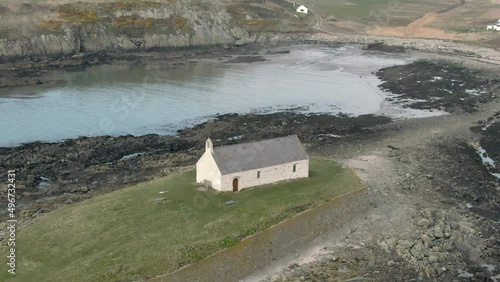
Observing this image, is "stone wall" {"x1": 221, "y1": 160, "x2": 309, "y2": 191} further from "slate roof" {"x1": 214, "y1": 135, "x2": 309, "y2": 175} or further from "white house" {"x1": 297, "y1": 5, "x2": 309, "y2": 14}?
"white house" {"x1": 297, "y1": 5, "x2": 309, "y2": 14}

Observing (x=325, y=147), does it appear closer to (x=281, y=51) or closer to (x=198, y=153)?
(x=198, y=153)

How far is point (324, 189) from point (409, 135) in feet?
67.8

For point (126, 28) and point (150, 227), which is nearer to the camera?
point (150, 227)

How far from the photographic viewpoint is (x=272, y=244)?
91.6 feet

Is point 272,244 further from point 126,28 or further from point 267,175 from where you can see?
point 126,28

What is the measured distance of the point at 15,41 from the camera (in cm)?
8062

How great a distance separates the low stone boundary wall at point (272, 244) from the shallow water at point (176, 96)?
2358 cm

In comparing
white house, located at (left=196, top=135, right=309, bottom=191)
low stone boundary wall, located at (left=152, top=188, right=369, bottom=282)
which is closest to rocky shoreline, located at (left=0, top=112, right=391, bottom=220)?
white house, located at (left=196, top=135, right=309, bottom=191)

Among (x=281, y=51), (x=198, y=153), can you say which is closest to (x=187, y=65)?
(x=281, y=51)

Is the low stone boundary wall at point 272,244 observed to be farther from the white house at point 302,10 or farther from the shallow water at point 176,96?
the white house at point 302,10

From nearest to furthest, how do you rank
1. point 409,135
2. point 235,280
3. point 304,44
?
point 235,280 → point 409,135 → point 304,44

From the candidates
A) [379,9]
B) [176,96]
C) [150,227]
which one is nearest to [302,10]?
[379,9]

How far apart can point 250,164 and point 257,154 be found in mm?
902

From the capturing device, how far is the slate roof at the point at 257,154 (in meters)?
31.4
